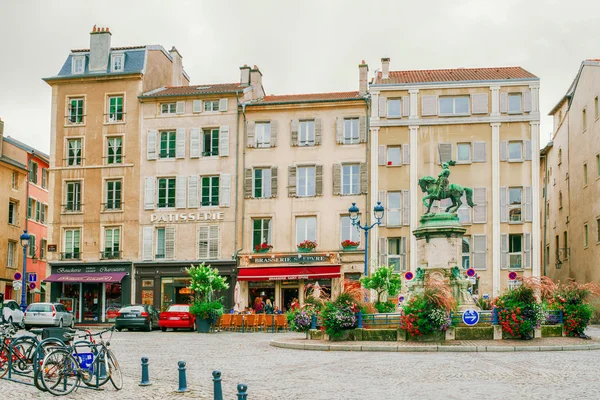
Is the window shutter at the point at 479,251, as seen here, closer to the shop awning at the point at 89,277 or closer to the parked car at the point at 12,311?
the shop awning at the point at 89,277

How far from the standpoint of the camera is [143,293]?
46.4m

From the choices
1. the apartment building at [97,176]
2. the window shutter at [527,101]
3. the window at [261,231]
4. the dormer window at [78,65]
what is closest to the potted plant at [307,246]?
the window at [261,231]

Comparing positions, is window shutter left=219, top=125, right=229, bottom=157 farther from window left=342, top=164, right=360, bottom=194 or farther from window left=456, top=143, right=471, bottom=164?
window left=456, top=143, right=471, bottom=164

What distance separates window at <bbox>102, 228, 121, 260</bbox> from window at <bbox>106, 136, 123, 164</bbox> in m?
3.83

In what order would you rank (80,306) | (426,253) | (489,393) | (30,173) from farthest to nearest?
(30,173)
(80,306)
(426,253)
(489,393)

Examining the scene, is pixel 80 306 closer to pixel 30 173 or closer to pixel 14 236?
pixel 14 236

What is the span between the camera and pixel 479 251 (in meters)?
43.9

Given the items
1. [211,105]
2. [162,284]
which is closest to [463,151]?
[211,105]

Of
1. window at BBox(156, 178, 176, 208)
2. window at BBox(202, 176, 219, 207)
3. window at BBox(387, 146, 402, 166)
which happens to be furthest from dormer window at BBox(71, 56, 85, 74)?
window at BBox(387, 146, 402, 166)

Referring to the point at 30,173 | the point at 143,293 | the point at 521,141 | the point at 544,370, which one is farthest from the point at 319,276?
the point at 544,370

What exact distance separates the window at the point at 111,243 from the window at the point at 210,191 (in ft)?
16.8

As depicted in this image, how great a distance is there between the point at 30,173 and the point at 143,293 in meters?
16.4

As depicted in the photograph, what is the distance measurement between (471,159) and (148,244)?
17746 mm

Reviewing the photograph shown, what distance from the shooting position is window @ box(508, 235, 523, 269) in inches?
1713
